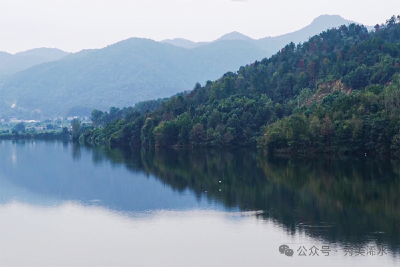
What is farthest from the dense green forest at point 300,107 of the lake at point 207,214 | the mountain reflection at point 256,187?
the lake at point 207,214

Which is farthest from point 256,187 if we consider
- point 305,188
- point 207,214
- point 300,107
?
point 300,107

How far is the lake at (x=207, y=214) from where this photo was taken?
84.9ft

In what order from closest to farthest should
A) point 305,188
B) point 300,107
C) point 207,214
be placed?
point 207,214
point 305,188
point 300,107

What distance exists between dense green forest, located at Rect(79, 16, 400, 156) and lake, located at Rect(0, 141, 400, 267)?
4763mm

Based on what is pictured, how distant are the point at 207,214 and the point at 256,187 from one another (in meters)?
9.22

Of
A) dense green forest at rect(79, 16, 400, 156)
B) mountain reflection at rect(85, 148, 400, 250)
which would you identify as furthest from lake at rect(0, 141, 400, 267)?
dense green forest at rect(79, 16, 400, 156)

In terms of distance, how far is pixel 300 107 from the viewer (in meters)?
75.6

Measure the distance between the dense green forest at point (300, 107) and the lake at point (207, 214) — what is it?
4763 mm

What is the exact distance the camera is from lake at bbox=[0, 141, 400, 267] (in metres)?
25.9

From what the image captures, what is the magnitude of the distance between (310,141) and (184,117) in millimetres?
26763

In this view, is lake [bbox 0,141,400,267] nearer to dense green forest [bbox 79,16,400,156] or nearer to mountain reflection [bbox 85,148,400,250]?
mountain reflection [bbox 85,148,400,250]

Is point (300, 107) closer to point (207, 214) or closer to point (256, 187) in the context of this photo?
point (256, 187)

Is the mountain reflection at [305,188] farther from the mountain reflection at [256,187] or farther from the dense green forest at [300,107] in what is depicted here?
the dense green forest at [300,107]

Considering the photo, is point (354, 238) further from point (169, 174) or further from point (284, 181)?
point (169, 174)
